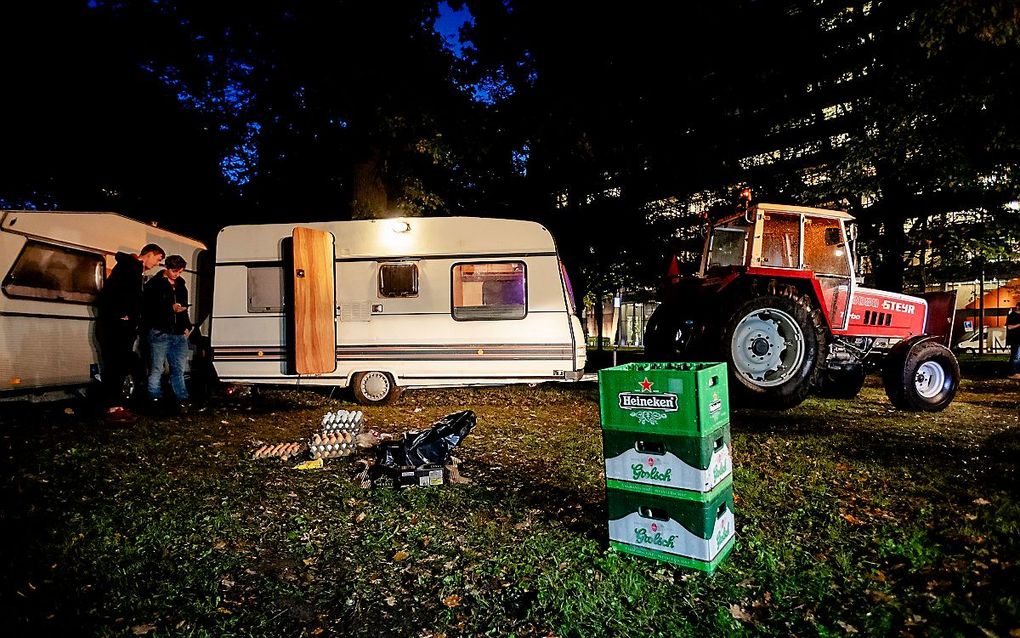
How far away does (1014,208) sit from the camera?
13.4 m

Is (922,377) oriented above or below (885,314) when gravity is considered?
below

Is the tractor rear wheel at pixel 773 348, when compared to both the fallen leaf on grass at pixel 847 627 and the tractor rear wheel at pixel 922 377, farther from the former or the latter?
the fallen leaf on grass at pixel 847 627

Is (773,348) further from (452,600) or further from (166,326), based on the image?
(166,326)

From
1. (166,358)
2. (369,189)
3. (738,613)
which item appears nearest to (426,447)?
(738,613)

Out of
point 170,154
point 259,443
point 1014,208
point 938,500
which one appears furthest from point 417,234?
point 1014,208

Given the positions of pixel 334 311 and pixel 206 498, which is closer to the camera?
pixel 206 498

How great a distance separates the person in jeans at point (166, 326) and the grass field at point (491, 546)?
1668 mm

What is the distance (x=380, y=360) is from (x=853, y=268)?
23.9 ft

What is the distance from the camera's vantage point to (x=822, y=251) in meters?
7.14

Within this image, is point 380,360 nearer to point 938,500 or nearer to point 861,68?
point 938,500

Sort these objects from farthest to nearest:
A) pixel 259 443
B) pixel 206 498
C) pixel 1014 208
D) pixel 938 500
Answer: pixel 1014 208 → pixel 259 443 → pixel 206 498 → pixel 938 500

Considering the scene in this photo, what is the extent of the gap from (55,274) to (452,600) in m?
8.28

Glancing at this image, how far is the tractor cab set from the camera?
22.7 feet

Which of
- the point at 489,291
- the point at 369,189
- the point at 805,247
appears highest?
the point at 369,189
